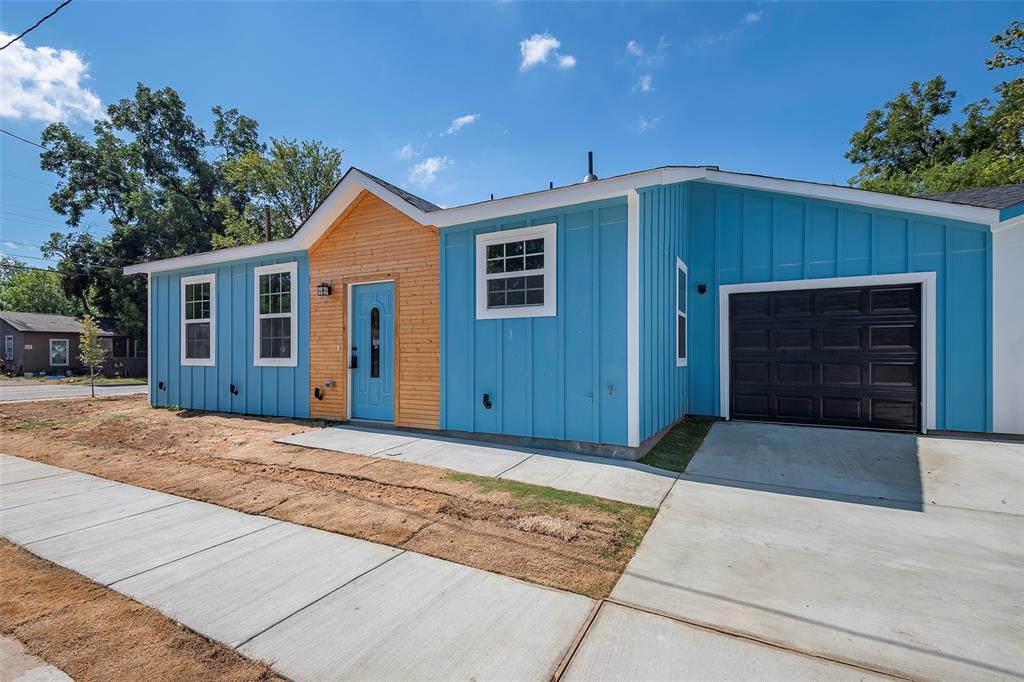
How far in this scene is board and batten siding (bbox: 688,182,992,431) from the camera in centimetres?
582

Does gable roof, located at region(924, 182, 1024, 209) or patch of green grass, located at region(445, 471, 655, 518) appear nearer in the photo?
patch of green grass, located at region(445, 471, 655, 518)

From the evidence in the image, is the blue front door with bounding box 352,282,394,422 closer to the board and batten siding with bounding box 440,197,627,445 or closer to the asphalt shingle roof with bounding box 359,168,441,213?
the board and batten siding with bounding box 440,197,627,445

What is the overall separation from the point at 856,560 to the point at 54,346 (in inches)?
1523

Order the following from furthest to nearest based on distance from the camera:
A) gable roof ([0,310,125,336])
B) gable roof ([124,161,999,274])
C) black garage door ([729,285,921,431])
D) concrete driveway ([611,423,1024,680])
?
gable roof ([0,310,125,336]) < black garage door ([729,285,921,431]) < gable roof ([124,161,999,274]) < concrete driveway ([611,423,1024,680])

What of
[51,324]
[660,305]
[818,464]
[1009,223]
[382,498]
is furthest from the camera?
[51,324]

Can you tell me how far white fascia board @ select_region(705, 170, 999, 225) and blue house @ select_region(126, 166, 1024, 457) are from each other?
0.08 feet

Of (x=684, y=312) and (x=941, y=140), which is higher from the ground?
(x=941, y=140)

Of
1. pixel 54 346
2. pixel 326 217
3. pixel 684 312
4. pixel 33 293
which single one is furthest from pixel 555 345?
pixel 33 293

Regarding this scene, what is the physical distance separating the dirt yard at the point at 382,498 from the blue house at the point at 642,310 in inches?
59.7

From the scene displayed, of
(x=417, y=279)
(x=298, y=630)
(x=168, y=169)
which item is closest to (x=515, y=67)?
(x=417, y=279)

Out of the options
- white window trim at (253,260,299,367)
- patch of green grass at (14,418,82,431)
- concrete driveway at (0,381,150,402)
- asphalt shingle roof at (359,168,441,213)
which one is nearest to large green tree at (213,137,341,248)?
concrete driveway at (0,381,150,402)

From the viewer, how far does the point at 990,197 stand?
641 centimetres

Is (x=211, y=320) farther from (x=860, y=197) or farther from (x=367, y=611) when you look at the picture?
(x=860, y=197)

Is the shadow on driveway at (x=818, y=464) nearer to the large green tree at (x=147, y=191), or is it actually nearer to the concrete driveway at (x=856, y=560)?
the concrete driveway at (x=856, y=560)
